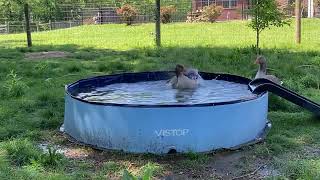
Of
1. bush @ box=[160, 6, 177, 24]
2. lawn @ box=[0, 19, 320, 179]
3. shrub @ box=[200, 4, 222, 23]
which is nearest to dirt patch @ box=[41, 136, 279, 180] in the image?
lawn @ box=[0, 19, 320, 179]

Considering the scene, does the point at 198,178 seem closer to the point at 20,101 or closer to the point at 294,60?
the point at 20,101

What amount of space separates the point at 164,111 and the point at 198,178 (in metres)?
0.97

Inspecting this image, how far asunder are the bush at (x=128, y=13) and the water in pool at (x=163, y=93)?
28490 millimetres

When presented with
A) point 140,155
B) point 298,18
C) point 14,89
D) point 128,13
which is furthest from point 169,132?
point 128,13

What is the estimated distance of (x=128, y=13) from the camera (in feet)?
123

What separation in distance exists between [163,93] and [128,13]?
1157 inches

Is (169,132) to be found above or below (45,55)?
below

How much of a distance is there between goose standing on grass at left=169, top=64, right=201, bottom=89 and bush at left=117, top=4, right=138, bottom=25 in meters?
28.9

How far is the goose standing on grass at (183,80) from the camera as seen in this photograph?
894 cm

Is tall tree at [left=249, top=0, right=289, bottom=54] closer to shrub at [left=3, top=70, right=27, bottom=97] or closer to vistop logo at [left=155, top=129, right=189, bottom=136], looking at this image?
shrub at [left=3, top=70, right=27, bottom=97]

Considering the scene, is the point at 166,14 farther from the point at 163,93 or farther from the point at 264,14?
the point at 163,93

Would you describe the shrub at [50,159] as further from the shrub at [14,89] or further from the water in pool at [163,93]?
the shrub at [14,89]

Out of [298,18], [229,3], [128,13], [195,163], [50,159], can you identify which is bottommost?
[195,163]

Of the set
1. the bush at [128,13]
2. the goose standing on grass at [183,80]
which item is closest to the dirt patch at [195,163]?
the goose standing on grass at [183,80]
